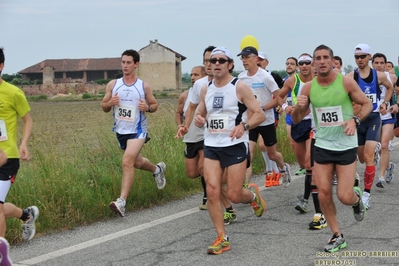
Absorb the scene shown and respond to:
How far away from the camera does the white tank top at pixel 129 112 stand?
911 centimetres

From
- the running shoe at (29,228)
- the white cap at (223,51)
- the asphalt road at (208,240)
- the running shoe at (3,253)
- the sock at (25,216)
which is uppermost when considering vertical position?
the white cap at (223,51)

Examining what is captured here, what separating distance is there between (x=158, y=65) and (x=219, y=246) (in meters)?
Result: 89.8

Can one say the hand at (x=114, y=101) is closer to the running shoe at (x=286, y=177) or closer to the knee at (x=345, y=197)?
the running shoe at (x=286, y=177)

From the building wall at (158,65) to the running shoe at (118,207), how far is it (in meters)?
86.4

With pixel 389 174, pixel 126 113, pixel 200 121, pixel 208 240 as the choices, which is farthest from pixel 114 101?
pixel 389 174

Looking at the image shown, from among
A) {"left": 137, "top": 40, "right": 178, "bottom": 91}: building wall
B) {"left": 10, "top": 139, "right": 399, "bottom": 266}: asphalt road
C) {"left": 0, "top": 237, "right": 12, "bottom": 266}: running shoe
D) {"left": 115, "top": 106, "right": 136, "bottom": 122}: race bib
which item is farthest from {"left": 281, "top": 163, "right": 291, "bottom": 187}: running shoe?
{"left": 137, "top": 40, "right": 178, "bottom": 91}: building wall

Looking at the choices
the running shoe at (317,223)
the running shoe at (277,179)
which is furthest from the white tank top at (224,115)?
the running shoe at (277,179)

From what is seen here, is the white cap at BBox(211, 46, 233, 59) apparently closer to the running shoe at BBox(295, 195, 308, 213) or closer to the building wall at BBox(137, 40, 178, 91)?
the running shoe at BBox(295, 195, 308, 213)

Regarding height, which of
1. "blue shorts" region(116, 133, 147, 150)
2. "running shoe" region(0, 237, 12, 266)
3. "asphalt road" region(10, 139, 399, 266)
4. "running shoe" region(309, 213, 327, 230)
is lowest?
"asphalt road" region(10, 139, 399, 266)

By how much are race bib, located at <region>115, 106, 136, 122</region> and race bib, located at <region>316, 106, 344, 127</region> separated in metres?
3.06

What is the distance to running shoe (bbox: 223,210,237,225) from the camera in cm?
812

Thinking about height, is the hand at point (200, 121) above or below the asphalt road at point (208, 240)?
above

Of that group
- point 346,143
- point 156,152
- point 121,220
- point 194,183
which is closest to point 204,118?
point 346,143

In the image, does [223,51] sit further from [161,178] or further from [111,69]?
[111,69]
